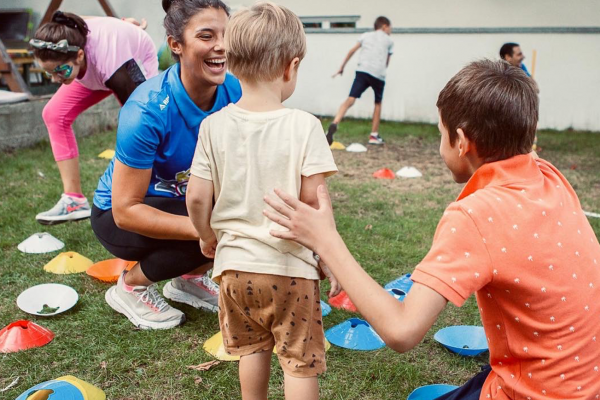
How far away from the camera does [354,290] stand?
128 centimetres

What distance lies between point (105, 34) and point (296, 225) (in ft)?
9.69

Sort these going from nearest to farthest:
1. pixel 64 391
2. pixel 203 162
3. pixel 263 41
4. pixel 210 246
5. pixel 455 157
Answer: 1. pixel 455 157
2. pixel 263 41
3. pixel 203 162
4. pixel 210 246
5. pixel 64 391

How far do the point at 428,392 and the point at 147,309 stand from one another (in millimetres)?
1316

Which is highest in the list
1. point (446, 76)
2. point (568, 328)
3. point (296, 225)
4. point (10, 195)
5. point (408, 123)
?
point (296, 225)

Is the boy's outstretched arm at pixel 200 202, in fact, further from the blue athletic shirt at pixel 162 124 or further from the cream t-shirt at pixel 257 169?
the blue athletic shirt at pixel 162 124

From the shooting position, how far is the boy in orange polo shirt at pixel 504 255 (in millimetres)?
1247

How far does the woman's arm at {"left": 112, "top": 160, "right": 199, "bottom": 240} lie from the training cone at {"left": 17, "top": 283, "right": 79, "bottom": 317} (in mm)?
785

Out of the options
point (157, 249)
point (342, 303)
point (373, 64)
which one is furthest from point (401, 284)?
point (373, 64)

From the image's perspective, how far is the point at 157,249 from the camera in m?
2.58

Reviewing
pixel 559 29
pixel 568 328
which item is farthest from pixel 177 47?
pixel 559 29

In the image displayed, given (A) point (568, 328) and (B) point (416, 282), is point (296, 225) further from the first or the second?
(A) point (568, 328)

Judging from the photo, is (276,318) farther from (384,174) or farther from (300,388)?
(384,174)

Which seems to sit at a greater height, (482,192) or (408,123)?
(482,192)

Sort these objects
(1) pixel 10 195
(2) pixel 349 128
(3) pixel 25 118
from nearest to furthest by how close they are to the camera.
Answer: (1) pixel 10 195
(3) pixel 25 118
(2) pixel 349 128
